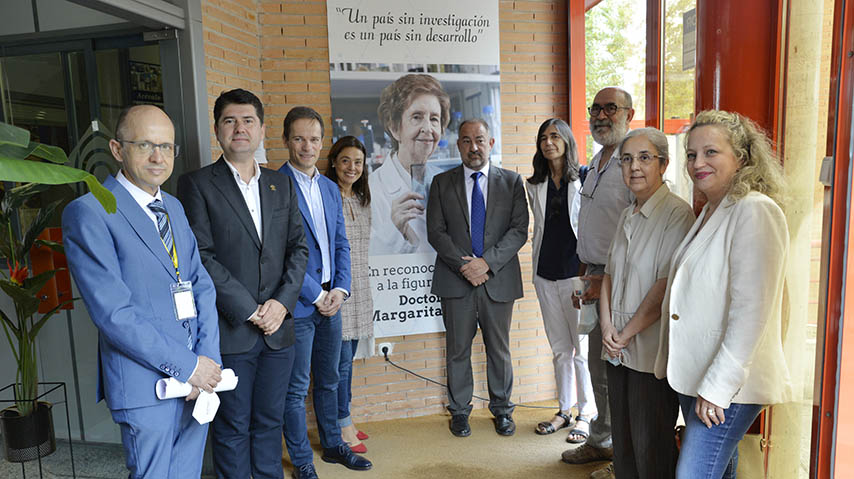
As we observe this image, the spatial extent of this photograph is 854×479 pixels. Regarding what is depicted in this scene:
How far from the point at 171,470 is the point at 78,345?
152cm

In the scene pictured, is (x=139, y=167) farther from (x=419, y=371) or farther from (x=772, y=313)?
(x=419, y=371)

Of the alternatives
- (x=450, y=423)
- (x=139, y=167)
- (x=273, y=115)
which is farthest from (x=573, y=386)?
(x=139, y=167)

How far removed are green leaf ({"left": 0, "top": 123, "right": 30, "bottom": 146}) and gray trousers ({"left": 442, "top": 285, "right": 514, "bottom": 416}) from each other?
295 centimetres

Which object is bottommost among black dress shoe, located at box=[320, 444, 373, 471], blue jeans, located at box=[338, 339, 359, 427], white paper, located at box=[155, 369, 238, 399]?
black dress shoe, located at box=[320, 444, 373, 471]

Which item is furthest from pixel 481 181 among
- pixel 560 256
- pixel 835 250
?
pixel 835 250

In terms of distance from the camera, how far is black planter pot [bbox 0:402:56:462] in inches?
108

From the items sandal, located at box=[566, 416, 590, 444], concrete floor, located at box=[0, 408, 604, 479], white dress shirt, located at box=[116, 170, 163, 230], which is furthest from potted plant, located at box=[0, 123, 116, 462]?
sandal, located at box=[566, 416, 590, 444]

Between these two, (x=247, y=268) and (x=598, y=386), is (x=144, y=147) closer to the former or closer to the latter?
(x=247, y=268)

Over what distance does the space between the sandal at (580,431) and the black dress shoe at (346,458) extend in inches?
51.0

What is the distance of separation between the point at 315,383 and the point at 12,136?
8.27ft

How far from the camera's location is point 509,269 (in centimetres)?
373

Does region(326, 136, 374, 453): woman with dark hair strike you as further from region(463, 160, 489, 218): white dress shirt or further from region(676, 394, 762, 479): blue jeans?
region(676, 394, 762, 479): blue jeans

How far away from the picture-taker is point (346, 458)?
3340 mm

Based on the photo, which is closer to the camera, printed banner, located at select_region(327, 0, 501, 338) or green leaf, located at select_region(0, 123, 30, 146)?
green leaf, located at select_region(0, 123, 30, 146)
